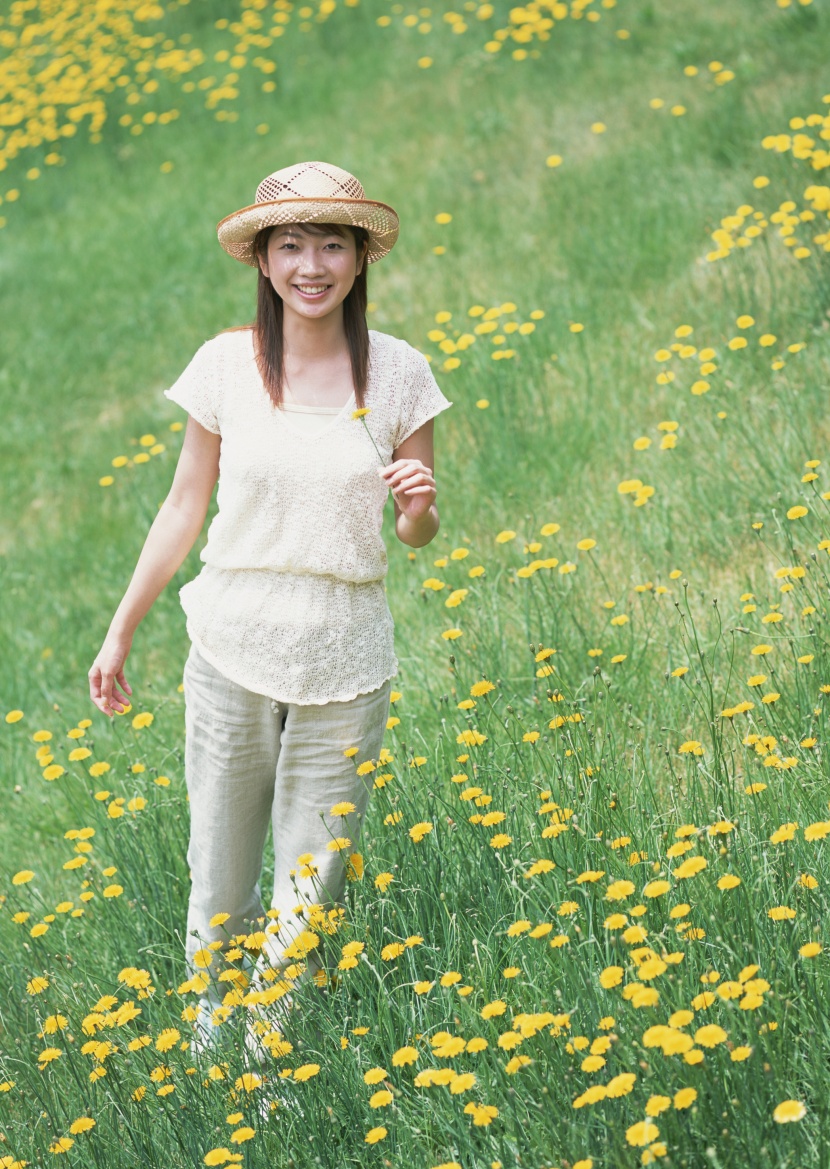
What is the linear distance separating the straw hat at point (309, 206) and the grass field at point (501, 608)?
3.32 ft

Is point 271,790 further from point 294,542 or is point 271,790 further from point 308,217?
point 308,217

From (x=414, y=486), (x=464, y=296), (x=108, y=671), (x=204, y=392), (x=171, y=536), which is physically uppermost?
(x=204, y=392)

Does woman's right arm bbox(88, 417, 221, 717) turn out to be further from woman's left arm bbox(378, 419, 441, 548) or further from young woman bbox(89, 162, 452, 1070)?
woman's left arm bbox(378, 419, 441, 548)

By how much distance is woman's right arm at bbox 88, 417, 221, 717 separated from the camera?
9.86 feet

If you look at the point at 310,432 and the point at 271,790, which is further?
the point at 271,790

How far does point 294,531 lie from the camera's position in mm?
2811

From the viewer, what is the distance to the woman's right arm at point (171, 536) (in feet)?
9.86

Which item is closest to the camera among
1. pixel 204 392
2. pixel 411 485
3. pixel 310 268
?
pixel 411 485

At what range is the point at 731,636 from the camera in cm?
363

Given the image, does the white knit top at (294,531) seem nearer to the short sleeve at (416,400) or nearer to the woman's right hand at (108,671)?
the short sleeve at (416,400)

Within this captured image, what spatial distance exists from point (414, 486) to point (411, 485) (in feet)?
0.08

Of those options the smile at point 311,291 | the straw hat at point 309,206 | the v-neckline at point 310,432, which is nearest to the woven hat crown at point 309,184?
the straw hat at point 309,206

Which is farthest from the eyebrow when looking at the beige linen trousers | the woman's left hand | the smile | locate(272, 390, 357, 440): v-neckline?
the beige linen trousers

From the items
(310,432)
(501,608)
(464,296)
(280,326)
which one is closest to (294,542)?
(310,432)
